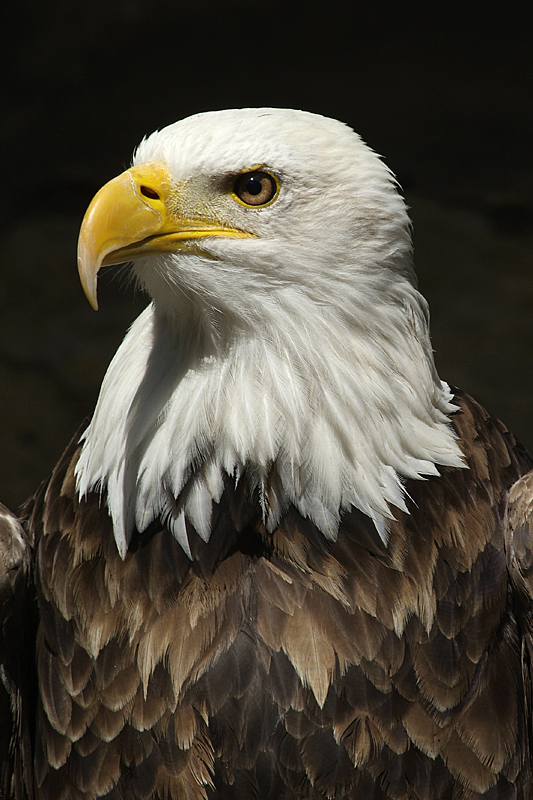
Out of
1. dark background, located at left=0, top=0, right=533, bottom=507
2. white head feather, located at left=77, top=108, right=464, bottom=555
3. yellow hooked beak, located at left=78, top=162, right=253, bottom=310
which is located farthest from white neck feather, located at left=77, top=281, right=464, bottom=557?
dark background, located at left=0, top=0, right=533, bottom=507

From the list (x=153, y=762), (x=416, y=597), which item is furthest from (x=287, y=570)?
(x=153, y=762)

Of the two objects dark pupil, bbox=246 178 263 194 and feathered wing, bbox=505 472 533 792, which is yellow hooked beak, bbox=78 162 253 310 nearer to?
dark pupil, bbox=246 178 263 194

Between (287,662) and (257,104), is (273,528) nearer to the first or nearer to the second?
(287,662)

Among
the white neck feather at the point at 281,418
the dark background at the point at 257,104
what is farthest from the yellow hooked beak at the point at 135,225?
the dark background at the point at 257,104

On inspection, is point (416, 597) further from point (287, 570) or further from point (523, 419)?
point (523, 419)

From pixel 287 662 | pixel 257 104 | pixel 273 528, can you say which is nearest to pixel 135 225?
pixel 273 528

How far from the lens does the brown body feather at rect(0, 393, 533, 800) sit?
230 centimetres

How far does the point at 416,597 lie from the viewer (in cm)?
234

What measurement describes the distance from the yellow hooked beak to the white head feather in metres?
0.04

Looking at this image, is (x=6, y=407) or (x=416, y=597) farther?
(x=6, y=407)

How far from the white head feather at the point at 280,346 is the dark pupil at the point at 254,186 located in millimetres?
42

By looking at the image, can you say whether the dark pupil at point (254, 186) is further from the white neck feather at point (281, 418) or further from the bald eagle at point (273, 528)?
the white neck feather at point (281, 418)

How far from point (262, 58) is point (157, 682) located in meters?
3.68

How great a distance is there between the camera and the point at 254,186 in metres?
2.15
